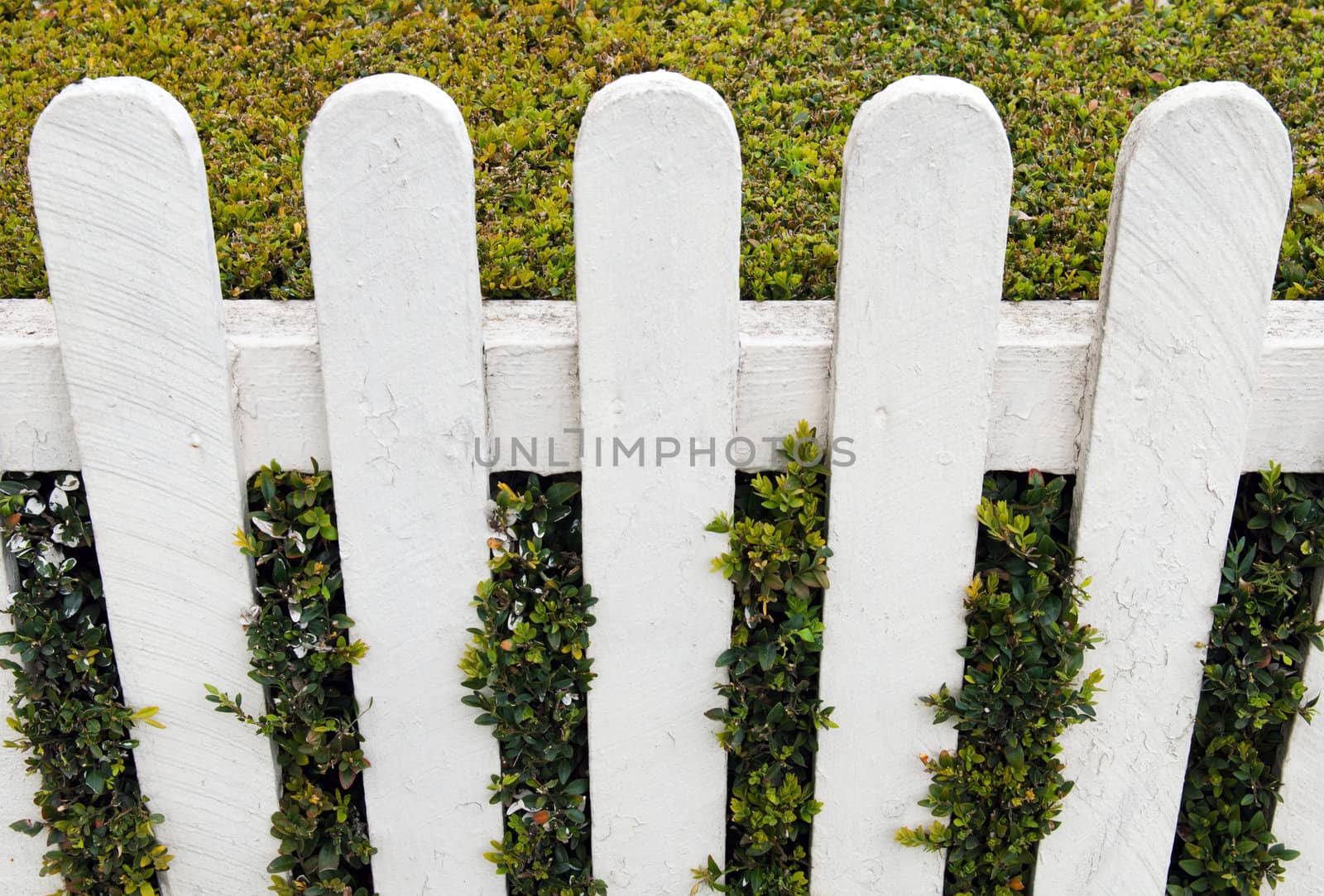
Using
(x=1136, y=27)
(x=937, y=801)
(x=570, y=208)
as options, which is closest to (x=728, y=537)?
(x=937, y=801)

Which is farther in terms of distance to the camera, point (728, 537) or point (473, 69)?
point (473, 69)

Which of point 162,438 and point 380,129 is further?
point 162,438

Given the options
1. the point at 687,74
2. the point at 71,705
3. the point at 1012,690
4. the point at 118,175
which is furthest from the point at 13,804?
the point at 687,74

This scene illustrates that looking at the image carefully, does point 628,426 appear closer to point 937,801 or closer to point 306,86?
point 937,801

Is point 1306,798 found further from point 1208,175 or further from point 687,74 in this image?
point 687,74

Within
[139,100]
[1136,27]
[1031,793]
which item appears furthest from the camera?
[1136,27]

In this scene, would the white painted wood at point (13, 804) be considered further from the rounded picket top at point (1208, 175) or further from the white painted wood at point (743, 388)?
the rounded picket top at point (1208, 175)

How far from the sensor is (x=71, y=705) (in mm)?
1915

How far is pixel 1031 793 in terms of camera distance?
1.94 meters

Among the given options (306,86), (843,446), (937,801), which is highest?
(306,86)

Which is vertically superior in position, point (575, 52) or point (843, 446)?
point (575, 52)

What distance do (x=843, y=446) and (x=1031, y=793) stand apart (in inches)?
28.6

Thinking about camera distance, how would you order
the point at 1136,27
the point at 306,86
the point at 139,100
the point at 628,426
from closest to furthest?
the point at 139,100 < the point at 628,426 < the point at 306,86 < the point at 1136,27

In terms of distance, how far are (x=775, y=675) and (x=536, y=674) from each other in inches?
15.9
